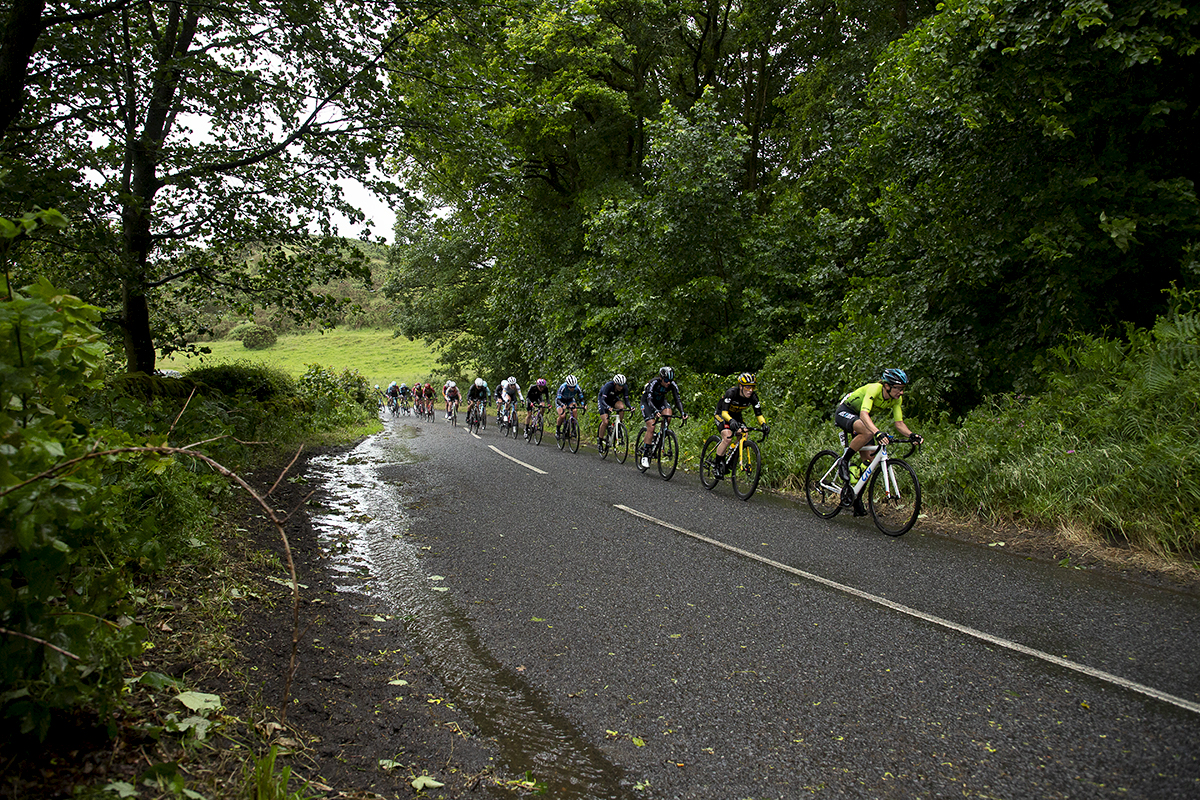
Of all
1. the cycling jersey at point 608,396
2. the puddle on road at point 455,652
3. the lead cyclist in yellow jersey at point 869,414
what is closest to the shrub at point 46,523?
the puddle on road at point 455,652

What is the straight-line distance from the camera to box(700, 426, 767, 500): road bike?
995 centimetres

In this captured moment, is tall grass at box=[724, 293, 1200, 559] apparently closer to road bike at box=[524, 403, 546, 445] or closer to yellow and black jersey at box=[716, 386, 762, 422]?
yellow and black jersey at box=[716, 386, 762, 422]

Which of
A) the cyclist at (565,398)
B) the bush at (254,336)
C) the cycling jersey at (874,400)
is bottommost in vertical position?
the cyclist at (565,398)

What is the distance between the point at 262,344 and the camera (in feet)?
277

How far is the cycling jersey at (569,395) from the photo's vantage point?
57.2 feet

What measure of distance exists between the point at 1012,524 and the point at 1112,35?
5464 millimetres

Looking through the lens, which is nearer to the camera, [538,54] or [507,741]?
[507,741]

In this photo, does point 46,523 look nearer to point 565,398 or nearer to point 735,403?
point 735,403

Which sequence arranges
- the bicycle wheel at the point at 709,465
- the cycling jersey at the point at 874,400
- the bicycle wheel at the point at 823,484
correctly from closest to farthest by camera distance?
1. the cycling jersey at the point at 874,400
2. the bicycle wheel at the point at 823,484
3. the bicycle wheel at the point at 709,465

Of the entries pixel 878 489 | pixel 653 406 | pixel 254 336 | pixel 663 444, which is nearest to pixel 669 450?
pixel 663 444

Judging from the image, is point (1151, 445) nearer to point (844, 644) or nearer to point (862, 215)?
point (844, 644)

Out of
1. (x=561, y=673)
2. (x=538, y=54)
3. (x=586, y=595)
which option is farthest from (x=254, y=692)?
(x=538, y=54)

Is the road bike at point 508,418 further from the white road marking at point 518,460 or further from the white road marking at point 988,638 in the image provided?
the white road marking at point 988,638

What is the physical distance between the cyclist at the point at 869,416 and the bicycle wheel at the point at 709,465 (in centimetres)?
249
